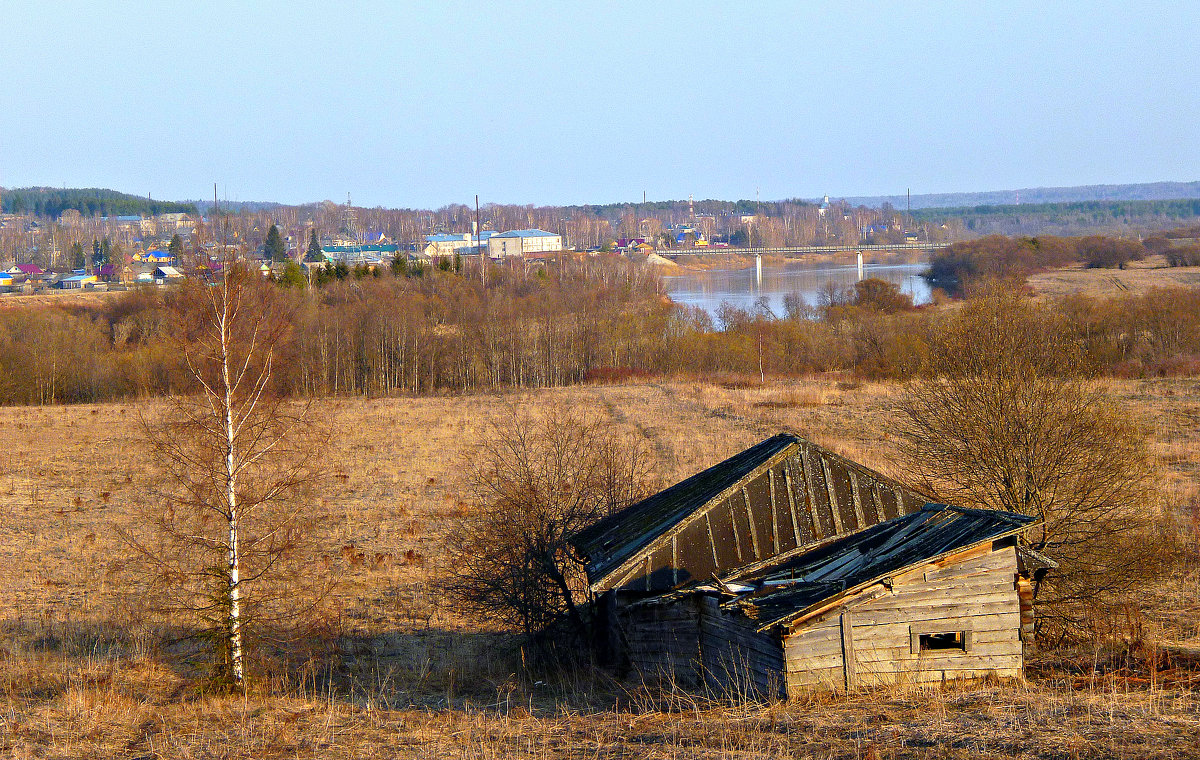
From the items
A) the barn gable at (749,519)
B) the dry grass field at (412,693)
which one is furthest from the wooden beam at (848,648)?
the barn gable at (749,519)

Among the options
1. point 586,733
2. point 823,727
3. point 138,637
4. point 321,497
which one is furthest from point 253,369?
point 321,497

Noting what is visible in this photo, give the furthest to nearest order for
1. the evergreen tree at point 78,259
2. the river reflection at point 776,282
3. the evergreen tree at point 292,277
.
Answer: the evergreen tree at point 78,259 < the river reflection at point 776,282 < the evergreen tree at point 292,277

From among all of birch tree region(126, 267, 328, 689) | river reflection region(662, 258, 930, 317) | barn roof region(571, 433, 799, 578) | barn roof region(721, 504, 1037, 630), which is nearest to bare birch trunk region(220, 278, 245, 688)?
birch tree region(126, 267, 328, 689)

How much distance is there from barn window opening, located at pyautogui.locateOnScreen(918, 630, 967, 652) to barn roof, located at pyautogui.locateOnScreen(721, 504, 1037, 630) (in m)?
0.84

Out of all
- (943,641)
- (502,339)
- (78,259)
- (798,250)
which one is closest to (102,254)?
(78,259)

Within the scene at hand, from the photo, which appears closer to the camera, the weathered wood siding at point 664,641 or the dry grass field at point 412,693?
the dry grass field at point 412,693

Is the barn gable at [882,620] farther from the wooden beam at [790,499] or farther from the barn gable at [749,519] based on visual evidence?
the wooden beam at [790,499]

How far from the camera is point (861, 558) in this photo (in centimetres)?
1093

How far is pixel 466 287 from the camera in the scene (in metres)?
65.2

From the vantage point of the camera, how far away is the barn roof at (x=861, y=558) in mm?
9555

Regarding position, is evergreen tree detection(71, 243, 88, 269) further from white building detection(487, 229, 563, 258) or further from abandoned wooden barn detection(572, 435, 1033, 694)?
abandoned wooden barn detection(572, 435, 1033, 694)

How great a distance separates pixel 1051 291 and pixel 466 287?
41344mm

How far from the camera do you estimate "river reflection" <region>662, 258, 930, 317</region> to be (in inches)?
3406

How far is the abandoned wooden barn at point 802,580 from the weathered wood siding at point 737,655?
0.06ft
